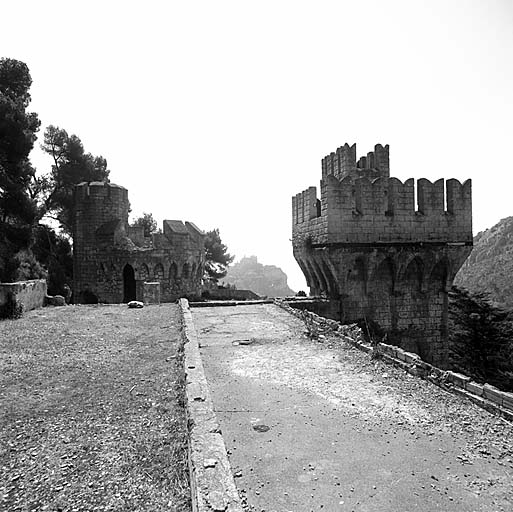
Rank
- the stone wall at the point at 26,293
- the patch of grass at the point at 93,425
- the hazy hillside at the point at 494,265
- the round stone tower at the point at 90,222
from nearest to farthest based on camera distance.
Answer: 1. the patch of grass at the point at 93,425
2. the stone wall at the point at 26,293
3. the round stone tower at the point at 90,222
4. the hazy hillside at the point at 494,265

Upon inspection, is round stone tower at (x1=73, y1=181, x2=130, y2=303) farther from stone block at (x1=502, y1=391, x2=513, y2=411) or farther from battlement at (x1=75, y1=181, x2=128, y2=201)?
stone block at (x1=502, y1=391, x2=513, y2=411)

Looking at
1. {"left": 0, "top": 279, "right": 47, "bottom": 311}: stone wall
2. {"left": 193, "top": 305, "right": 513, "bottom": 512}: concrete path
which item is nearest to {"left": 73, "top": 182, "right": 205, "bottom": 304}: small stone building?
{"left": 0, "top": 279, "right": 47, "bottom": 311}: stone wall

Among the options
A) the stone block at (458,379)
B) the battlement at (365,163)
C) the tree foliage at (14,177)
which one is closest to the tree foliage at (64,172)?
the tree foliage at (14,177)

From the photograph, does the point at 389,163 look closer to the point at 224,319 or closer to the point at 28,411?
the point at 224,319

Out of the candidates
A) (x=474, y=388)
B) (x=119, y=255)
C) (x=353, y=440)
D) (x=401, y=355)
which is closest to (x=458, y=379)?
(x=474, y=388)

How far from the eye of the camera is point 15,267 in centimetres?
2238

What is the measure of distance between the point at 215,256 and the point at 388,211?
3284 centimetres

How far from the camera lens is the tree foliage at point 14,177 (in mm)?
22812

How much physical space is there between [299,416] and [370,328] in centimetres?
1032

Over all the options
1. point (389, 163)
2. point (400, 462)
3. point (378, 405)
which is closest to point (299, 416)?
point (378, 405)

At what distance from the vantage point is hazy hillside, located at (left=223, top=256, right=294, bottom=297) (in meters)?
98.4

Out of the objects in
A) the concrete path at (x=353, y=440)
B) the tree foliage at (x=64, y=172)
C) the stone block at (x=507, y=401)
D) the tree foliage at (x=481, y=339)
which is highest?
the tree foliage at (x=64, y=172)

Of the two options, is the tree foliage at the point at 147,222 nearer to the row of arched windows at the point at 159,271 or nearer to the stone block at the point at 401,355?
the row of arched windows at the point at 159,271

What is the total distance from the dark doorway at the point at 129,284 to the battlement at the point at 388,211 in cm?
1178
